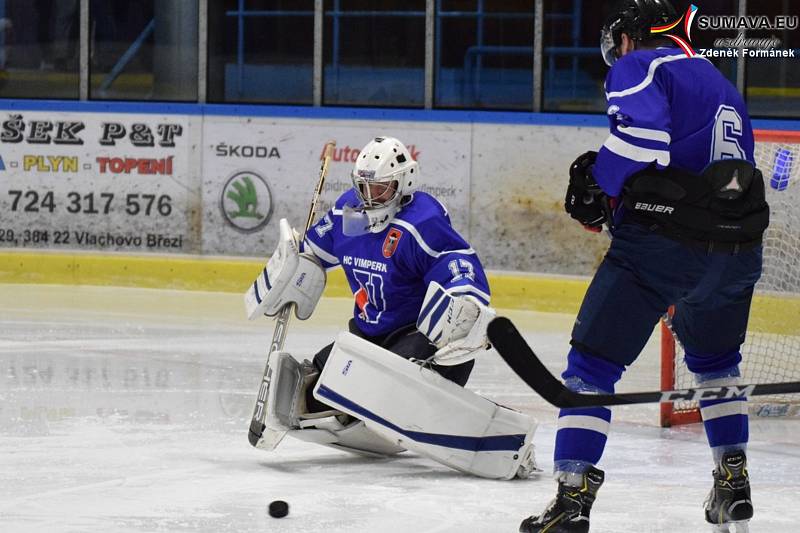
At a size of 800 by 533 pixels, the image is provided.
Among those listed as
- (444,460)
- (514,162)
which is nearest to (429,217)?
(444,460)

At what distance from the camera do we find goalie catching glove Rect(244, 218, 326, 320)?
4.61m

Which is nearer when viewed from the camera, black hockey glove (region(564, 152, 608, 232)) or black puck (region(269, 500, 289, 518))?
black hockey glove (region(564, 152, 608, 232))

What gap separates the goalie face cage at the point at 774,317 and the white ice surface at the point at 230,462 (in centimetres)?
14

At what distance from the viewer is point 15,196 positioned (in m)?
8.98

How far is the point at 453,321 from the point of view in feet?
13.5

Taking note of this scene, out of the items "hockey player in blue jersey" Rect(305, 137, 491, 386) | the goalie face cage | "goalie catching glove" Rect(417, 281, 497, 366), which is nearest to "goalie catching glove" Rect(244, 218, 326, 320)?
"hockey player in blue jersey" Rect(305, 137, 491, 386)

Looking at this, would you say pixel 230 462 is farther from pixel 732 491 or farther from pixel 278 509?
pixel 732 491

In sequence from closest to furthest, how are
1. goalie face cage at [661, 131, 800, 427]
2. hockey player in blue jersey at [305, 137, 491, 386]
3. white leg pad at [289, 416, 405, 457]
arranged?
hockey player in blue jersey at [305, 137, 491, 386], white leg pad at [289, 416, 405, 457], goalie face cage at [661, 131, 800, 427]

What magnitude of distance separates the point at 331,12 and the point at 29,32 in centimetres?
180

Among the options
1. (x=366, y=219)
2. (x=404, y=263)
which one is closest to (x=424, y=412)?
(x=404, y=263)

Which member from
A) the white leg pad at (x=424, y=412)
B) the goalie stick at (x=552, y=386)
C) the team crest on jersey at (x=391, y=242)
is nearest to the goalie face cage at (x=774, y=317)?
the white leg pad at (x=424, y=412)

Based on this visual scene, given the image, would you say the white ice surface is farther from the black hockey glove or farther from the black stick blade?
the black hockey glove

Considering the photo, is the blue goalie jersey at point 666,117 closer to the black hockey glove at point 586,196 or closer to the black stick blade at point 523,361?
the black hockey glove at point 586,196

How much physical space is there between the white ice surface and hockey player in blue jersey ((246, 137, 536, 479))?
0.10m
